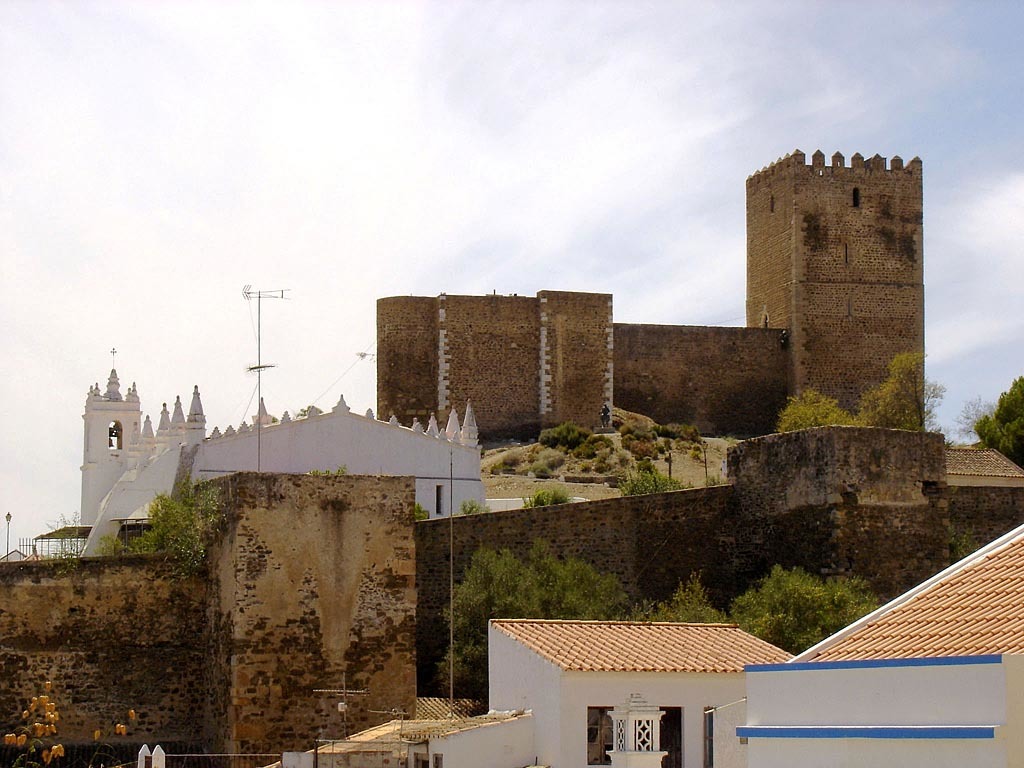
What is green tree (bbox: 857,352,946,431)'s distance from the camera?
154ft

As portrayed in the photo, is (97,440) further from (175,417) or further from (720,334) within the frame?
(720,334)

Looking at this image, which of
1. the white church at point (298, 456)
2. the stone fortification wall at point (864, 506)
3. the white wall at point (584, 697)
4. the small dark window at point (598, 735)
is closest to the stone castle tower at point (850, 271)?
the white church at point (298, 456)

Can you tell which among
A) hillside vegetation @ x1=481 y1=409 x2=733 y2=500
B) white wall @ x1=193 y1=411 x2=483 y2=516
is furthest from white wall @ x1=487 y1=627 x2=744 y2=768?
hillside vegetation @ x1=481 y1=409 x2=733 y2=500

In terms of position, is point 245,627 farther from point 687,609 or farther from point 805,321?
point 805,321

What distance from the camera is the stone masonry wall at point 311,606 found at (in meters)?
22.8

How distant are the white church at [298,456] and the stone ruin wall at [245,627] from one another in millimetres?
6464

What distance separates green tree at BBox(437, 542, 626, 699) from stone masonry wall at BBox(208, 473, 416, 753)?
9.88 feet

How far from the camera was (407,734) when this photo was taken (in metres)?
20.7

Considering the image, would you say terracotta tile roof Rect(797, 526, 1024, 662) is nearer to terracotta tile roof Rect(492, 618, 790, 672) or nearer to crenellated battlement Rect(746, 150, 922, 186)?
terracotta tile roof Rect(492, 618, 790, 672)

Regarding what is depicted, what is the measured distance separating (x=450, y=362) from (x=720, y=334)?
7.83m

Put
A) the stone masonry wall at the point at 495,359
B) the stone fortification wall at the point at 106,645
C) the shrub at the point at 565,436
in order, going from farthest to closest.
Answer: the stone masonry wall at the point at 495,359, the shrub at the point at 565,436, the stone fortification wall at the point at 106,645

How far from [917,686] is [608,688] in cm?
688

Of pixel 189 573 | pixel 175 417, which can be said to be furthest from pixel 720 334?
pixel 189 573

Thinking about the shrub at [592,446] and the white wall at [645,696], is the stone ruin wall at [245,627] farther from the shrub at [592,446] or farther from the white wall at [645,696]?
the shrub at [592,446]
